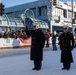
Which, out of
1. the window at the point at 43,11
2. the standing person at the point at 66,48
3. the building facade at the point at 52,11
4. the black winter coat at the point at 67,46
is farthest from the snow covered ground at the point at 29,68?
the window at the point at 43,11

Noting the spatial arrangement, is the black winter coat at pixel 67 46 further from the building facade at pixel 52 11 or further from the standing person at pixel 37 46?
the building facade at pixel 52 11

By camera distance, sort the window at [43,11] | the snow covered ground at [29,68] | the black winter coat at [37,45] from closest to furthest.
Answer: the snow covered ground at [29,68]
the black winter coat at [37,45]
the window at [43,11]

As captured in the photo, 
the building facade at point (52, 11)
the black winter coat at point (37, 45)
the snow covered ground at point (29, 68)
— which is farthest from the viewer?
the building facade at point (52, 11)

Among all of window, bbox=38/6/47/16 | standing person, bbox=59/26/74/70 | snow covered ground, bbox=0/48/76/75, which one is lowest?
snow covered ground, bbox=0/48/76/75

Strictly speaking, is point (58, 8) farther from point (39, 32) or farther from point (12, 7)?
point (39, 32)

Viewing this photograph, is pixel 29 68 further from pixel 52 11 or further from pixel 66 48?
pixel 52 11

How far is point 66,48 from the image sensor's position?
9922mm

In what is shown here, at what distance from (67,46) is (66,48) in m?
0.08

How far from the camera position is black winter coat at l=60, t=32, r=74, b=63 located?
32.3 ft

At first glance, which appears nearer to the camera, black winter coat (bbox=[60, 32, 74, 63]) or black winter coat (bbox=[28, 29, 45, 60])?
black winter coat (bbox=[28, 29, 45, 60])

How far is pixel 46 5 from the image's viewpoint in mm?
60375

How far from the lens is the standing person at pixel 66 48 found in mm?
9844

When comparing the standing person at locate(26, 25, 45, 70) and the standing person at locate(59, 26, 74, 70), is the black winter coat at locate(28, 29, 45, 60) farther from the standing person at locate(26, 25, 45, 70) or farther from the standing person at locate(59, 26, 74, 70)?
the standing person at locate(59, 26, 74, 70)

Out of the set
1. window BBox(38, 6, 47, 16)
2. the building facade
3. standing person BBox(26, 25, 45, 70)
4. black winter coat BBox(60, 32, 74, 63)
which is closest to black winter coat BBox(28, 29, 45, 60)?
standing person BBox(26, 25, 45, 70)
